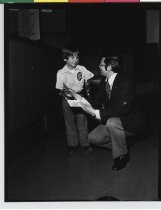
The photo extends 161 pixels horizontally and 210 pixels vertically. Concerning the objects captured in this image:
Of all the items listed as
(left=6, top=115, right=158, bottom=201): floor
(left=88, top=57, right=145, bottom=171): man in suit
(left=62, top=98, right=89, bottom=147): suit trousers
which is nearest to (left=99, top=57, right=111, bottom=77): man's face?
(left=88, top=57, right=145, bottom=171): man in suit

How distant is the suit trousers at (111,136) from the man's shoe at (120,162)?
0.02 m

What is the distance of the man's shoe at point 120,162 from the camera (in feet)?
5.08

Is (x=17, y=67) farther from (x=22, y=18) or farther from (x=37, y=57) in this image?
(x=22, y=18)

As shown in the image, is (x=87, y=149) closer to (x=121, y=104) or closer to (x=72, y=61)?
(x=121, y=104)

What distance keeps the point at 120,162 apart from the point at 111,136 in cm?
14

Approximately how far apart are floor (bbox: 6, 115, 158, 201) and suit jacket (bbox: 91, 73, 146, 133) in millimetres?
103

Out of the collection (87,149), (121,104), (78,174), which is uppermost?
(121,104)

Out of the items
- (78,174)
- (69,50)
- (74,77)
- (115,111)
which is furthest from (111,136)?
(69,50)

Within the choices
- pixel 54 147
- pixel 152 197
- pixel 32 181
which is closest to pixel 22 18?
pixel 54 147

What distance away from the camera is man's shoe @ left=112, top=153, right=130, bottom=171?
1.55 m

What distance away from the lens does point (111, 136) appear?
1.58 meters

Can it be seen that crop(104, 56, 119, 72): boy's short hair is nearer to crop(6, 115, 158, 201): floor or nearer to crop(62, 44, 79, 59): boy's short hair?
crop(62, 44, 79, 59): boy's short hair

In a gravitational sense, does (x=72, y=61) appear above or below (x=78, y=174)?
above

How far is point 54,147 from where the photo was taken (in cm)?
158
